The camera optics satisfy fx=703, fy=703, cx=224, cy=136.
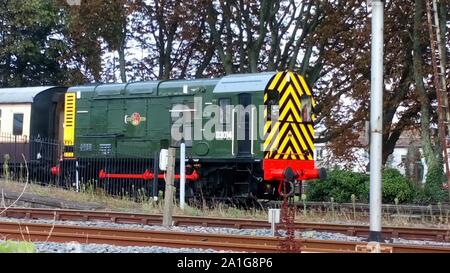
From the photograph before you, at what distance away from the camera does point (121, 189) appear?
65.8 ft

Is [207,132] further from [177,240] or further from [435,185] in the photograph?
[177,240]

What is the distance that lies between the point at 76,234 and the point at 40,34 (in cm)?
2508

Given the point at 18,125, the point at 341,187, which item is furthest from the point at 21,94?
the point at 341,187

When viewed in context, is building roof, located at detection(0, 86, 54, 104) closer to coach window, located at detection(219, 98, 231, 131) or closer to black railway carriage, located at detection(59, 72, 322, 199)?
black railway carriage, located at detection(59, 72, 322, 199)

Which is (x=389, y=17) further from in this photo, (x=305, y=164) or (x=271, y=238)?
(x=271, y=238)

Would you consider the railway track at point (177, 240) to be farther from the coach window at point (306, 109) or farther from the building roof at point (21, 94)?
the building roof at point (21, 94)

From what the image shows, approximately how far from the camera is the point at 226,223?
13477mm

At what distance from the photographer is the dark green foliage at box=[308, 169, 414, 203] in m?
20.8

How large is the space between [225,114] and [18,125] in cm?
810

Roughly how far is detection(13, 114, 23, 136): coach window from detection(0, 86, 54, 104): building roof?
1.67 feet

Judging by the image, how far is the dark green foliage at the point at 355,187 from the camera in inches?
821

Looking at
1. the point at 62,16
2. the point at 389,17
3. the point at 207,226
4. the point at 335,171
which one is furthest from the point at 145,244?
the point at 62,16

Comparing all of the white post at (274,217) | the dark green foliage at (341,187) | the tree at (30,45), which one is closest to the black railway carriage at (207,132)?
the dark green foliage at (341,187)

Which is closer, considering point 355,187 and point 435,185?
point 435,185
